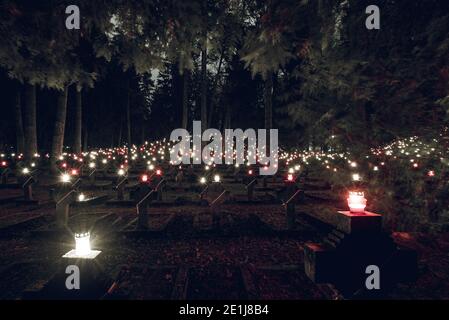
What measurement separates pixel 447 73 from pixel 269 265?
13.5 feet

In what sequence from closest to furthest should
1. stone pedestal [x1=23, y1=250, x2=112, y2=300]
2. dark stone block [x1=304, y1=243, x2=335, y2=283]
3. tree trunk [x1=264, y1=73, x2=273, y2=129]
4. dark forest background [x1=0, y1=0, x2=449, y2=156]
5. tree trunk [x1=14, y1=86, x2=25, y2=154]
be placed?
stone pedestal [x1=23, y1=250, x2=112, y2=300] < dark stone block [x1=304, y1=243, x2=335, y2=283] < dark forest background [x1=0, y1=0, x2=449, y2=156] < tree trunk [x1=264, y1=73, x2=273, y2=129] < tree trunk [x1=14, y1=86, x2=25, y2=154]

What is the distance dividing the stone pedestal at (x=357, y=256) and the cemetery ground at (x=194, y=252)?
6.7 inches

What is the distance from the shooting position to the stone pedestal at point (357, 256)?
13.3 ft

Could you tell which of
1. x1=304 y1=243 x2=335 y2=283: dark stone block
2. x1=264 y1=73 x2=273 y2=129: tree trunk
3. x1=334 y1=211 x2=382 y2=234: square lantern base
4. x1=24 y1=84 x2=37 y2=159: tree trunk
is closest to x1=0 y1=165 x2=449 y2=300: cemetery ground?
x1=304 y1=243 x2=335 y2=283: dark stone block

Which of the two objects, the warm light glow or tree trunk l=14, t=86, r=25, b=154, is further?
tree trunk l=14, t=86, r=25, b=154

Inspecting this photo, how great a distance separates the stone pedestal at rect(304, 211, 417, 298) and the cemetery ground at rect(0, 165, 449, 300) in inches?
6.7

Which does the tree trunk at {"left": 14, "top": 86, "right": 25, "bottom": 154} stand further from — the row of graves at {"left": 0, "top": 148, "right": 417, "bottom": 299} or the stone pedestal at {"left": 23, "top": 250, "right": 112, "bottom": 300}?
the stone pedestal at {"left": 23, "top": 250, "right": 112, "bottom": 300}

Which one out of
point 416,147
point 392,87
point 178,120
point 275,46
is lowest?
point 416,147

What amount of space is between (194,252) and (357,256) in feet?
10.7

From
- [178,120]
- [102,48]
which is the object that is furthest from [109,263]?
[178,120]

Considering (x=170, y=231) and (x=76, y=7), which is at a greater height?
(x=76, y=7)

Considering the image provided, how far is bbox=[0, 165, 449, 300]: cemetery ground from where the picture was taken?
4.40 meters

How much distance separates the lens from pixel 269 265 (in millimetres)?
5387

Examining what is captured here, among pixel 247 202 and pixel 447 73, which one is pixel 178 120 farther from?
pixel 447 73
